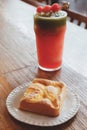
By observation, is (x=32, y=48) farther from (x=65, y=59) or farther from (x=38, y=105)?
(x=38, y=105)

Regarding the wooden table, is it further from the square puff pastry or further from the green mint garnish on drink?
the green mint garnish on drink

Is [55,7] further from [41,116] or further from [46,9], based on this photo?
[41,116]

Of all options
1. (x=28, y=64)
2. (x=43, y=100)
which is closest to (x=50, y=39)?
(x=28, y=64)

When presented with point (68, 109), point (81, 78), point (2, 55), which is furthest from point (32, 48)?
point (68, 109)

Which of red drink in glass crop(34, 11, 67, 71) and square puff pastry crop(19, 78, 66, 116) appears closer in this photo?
square puff pastry crop(19, 78, 66, 116)

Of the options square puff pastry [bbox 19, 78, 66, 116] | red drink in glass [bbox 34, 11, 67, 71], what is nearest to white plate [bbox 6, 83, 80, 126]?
square puff pastry [bbox 19, 78, 66, 116]

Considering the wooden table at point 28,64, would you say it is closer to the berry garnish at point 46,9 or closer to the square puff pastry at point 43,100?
the square puff pastry at point 43,100
